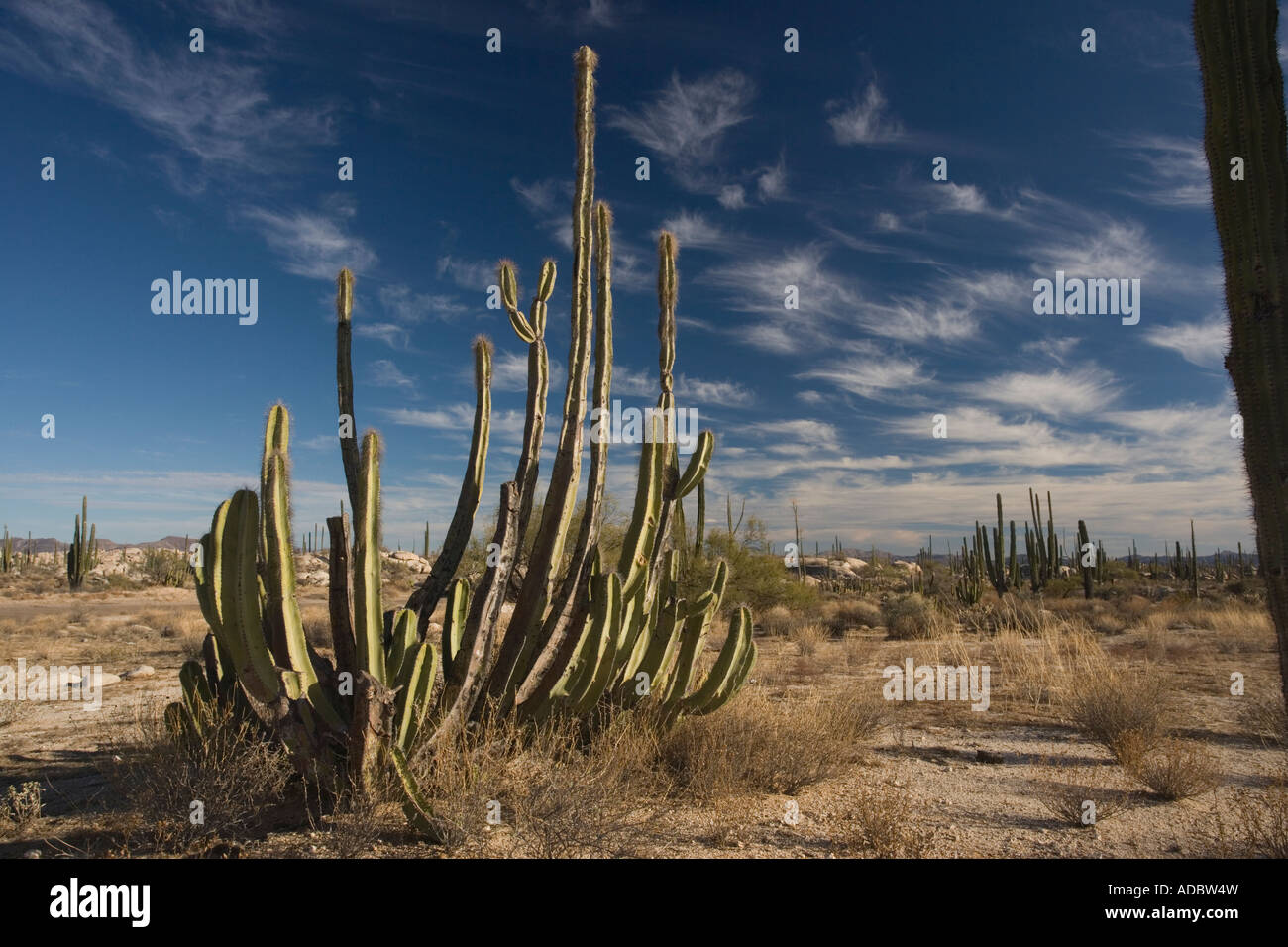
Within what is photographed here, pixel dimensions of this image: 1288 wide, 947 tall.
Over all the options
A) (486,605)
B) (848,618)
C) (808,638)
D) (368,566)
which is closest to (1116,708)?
(486,605)

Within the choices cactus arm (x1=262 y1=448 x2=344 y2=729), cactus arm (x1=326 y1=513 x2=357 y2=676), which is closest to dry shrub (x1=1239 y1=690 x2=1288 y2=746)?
cactus arm (x1=326 y1=513 x2=357 y2=676)

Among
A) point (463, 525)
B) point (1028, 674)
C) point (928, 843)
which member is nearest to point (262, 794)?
point (463, 525)

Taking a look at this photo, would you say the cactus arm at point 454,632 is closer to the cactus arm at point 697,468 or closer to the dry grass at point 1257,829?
the cactus arm at point 697,468

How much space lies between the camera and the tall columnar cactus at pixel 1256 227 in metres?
4.18

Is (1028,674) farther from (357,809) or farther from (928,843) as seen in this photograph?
(357,809)

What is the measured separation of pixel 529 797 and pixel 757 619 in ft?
55.0

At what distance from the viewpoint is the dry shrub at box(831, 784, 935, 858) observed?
15.0 ft

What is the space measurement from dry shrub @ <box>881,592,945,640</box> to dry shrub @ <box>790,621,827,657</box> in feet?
5.90

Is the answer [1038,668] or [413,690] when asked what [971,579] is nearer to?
[1038,668]

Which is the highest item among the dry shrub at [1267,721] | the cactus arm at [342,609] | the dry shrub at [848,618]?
the cactus arm at [342,609]

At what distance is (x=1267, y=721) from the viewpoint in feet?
25.9

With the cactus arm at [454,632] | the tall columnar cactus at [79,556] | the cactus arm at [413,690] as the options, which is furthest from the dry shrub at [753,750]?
the tall columnar cactus at [79,556]

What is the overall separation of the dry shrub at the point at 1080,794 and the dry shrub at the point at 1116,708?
1.66ft
